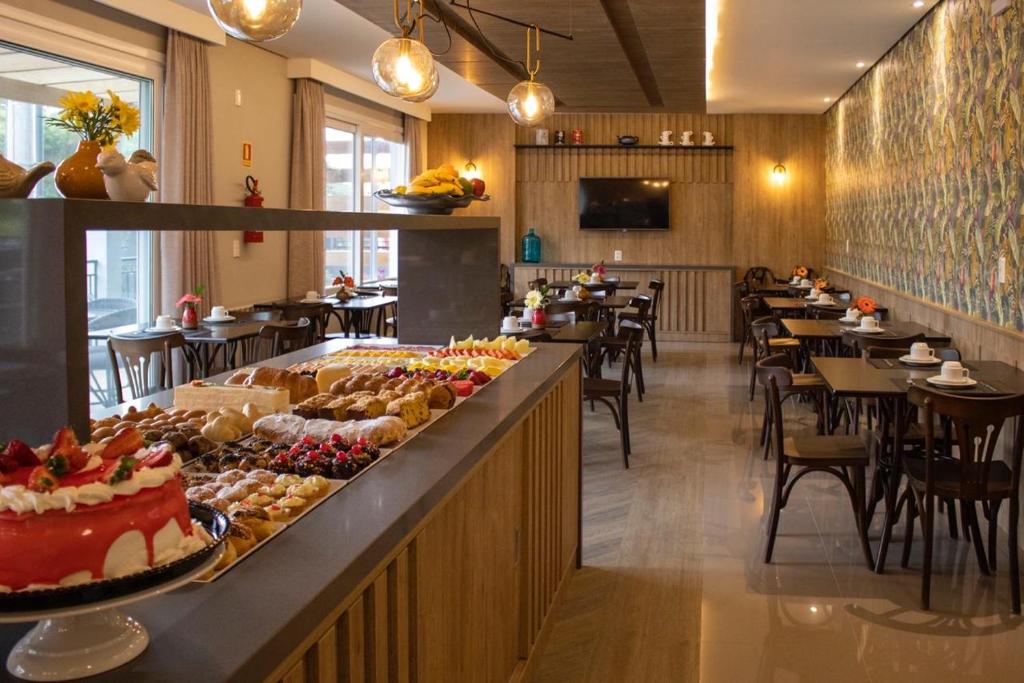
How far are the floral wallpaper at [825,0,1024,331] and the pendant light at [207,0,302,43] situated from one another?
4007 millimetres

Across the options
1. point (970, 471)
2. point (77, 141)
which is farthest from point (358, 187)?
point (970, 471)

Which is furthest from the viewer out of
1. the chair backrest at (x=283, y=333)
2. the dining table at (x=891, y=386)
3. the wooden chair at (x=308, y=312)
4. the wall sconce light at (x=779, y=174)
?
the wall sconce light at (x=779, y=174)

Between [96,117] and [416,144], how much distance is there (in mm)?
12241

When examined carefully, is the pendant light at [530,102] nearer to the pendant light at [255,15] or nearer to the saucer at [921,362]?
the saucer at [921,362]

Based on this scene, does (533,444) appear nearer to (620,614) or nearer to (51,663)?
(620,614)

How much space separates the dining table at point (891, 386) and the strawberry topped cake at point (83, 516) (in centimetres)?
372

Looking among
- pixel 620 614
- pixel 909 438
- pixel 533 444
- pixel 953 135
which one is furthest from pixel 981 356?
pixel 533 444

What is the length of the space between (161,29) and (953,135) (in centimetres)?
555

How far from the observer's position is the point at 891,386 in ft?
15.6

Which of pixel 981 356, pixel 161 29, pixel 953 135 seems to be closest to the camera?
pixel 981 356

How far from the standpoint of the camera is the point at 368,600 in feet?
5.99

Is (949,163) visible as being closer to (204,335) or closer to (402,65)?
(402,65)

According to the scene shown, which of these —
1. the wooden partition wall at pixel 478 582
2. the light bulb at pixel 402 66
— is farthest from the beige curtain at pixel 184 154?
the wooden partition wall at pixel 478 582

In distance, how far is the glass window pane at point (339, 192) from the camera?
1162 cm
